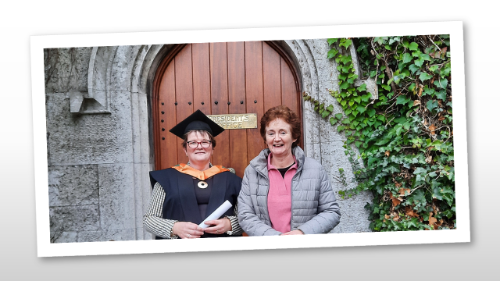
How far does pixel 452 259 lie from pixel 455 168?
677 mm

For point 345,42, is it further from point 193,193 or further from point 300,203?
point 193,193

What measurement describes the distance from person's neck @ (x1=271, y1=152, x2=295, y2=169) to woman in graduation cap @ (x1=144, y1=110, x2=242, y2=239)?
0.31 metres

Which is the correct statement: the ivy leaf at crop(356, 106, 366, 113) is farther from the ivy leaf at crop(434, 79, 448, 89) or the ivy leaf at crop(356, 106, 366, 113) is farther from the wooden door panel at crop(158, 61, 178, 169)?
the wooden door panel at crop(158, 61, 178, 169)

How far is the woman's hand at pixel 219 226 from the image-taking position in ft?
9.48

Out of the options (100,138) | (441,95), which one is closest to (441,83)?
(441,95)

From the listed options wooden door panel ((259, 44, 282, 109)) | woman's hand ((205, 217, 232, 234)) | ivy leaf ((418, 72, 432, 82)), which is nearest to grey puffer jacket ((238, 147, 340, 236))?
woman's hand ((205, 217, 232, 234))

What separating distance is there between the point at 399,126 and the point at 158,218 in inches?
77.1

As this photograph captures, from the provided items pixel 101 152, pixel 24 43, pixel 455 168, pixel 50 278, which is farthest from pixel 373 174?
pixel 24 43

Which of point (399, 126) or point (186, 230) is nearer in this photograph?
point (186, 230)

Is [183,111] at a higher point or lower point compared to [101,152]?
higher

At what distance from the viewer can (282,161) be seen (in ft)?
9.64
